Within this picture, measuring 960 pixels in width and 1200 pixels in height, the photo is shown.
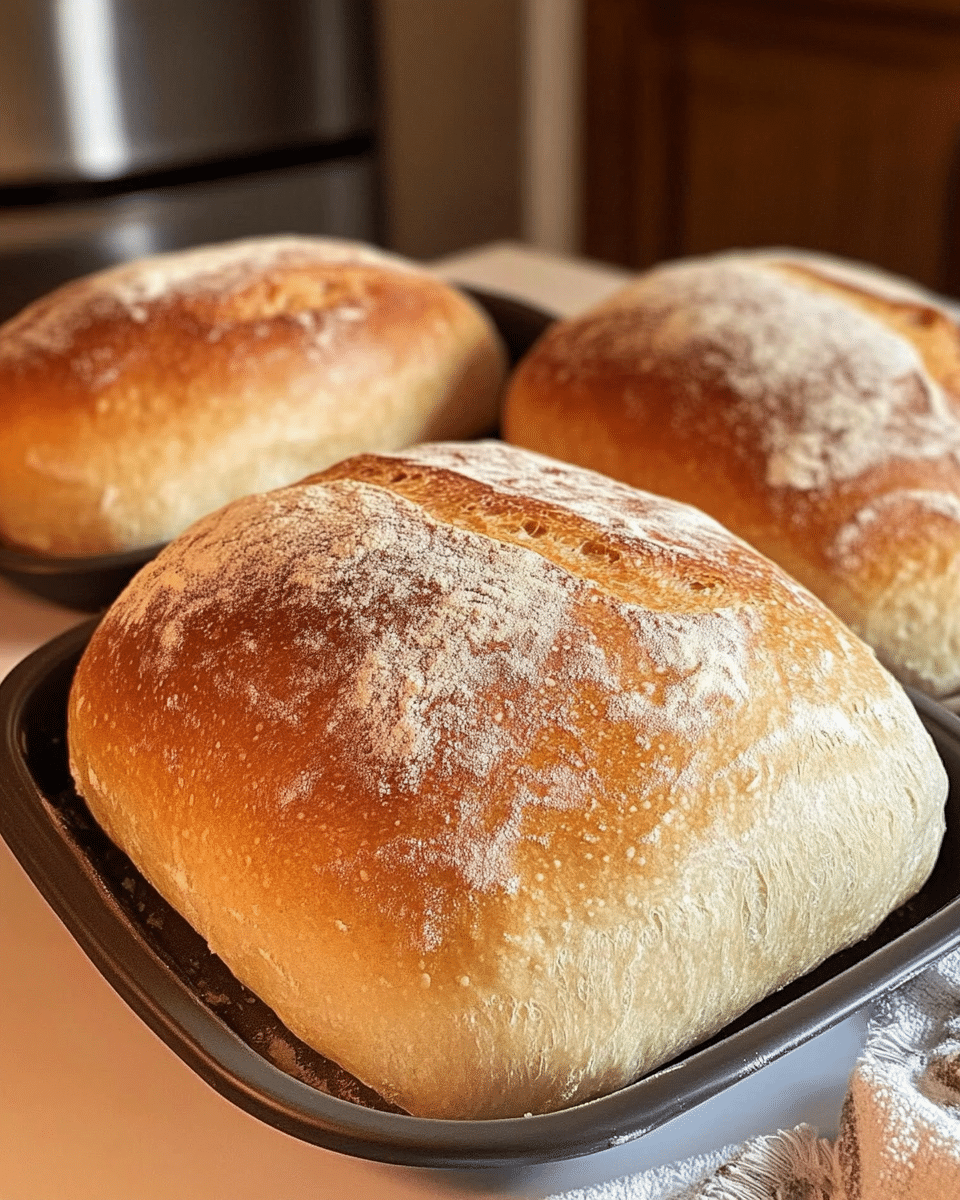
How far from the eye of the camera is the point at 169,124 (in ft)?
7.84

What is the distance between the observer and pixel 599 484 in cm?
73

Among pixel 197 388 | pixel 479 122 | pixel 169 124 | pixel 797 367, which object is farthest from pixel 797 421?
pixel 479 122

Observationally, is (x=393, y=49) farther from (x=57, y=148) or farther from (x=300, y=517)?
(x=300, y=517)

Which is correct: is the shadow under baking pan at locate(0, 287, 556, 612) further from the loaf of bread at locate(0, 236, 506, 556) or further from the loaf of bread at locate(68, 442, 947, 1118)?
the loaf of bread at locate(68, 442, 947, 1118)

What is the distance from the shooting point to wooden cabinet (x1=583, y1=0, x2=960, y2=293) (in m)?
2.39

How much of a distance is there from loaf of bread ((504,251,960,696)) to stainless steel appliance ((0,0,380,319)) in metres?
1.47

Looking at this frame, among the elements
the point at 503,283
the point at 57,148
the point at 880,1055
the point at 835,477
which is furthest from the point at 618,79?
the point at 880,1055

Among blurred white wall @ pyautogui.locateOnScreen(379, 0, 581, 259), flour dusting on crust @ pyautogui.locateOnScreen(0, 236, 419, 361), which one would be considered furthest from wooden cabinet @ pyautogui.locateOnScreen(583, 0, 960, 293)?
flour dusting on crust @ pyautogui.locateOnScreen(0, 236, 419, 361)

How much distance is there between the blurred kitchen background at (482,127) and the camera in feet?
7.60

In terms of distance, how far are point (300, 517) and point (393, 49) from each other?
2266 mm

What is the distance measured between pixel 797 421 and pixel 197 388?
43 centimetres

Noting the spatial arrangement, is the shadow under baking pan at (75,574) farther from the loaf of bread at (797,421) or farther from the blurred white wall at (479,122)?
the blurred white wall at (479,122)

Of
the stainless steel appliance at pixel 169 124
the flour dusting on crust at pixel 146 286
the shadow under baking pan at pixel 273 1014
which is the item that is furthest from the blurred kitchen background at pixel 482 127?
the shadow under baking pan at pixel 273 1014

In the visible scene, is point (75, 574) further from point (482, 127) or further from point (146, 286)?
point (482, 127)
